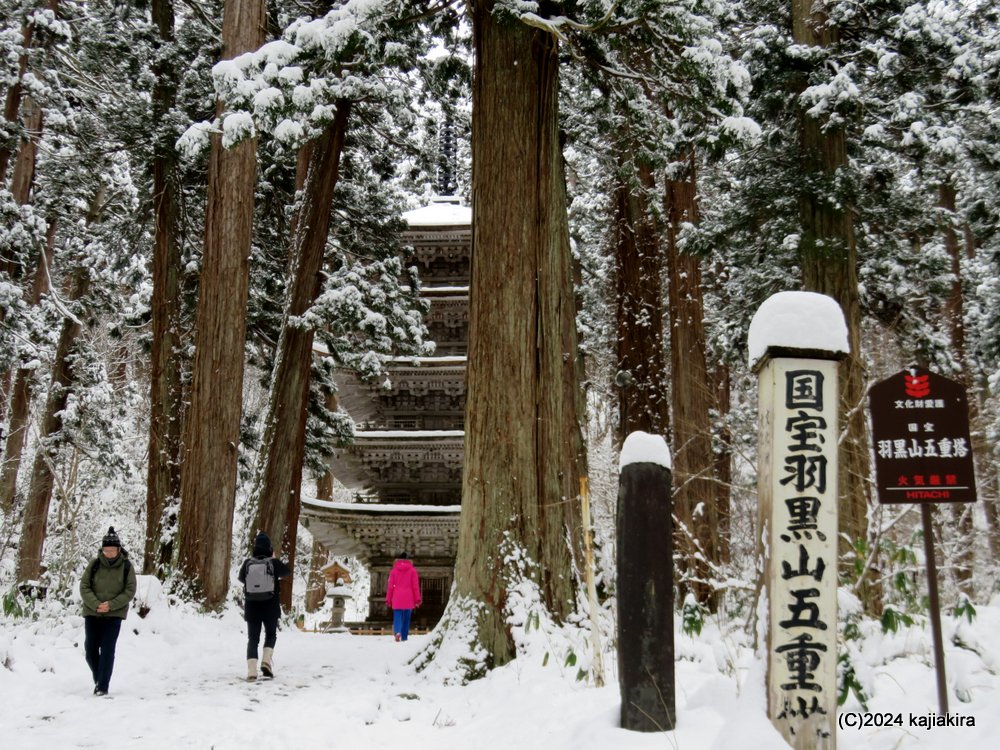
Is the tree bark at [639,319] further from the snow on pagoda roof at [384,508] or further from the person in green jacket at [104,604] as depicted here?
the person in green jacket at [104,604]

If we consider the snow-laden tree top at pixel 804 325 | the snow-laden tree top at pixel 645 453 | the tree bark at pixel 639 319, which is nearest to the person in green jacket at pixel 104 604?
the snow-laden tree top at pixel 645 453

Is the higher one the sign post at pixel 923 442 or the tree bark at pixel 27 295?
the tree bark at pixel 27 295

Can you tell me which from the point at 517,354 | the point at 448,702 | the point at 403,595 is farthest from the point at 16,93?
the point at 448,702

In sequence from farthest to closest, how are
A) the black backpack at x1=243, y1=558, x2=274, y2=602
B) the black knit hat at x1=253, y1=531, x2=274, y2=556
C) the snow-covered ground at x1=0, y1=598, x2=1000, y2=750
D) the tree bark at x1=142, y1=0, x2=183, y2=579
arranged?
the tree bark at x1=142, y1=0, x2=183, y2=579
the black knit hat at x1=253, y1=531, x2=274, y2=556
the black backpack at x1=243, y1=558, x2=274, y2=602
the snow-covered ground at x1=0, y1=598, x2=1000, y2=750

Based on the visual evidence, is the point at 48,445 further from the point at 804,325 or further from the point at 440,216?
the point at 804,325

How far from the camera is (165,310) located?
13.7 metres

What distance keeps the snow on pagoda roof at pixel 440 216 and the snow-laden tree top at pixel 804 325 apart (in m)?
16.7

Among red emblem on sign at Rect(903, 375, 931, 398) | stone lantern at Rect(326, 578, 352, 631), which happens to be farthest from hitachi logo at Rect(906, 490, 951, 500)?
stone lantern at Rect(326, 578, 352, 631)

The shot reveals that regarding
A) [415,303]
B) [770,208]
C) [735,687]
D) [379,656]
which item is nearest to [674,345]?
[770,208]

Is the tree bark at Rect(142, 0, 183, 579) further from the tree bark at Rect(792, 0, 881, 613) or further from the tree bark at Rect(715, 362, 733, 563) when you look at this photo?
the tree bark at Rect(792, 0, 881, 613)

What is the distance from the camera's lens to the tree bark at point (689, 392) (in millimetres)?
12555

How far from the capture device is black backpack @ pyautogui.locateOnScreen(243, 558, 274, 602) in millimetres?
7688

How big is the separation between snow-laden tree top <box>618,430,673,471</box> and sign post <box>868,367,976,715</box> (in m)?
1.06

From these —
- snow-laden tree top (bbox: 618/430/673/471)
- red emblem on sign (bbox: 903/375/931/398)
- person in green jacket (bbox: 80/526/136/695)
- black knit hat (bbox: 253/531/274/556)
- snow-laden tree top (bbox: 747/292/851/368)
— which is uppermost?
snow-laden tree top (bbox: 747/292/851/368)
